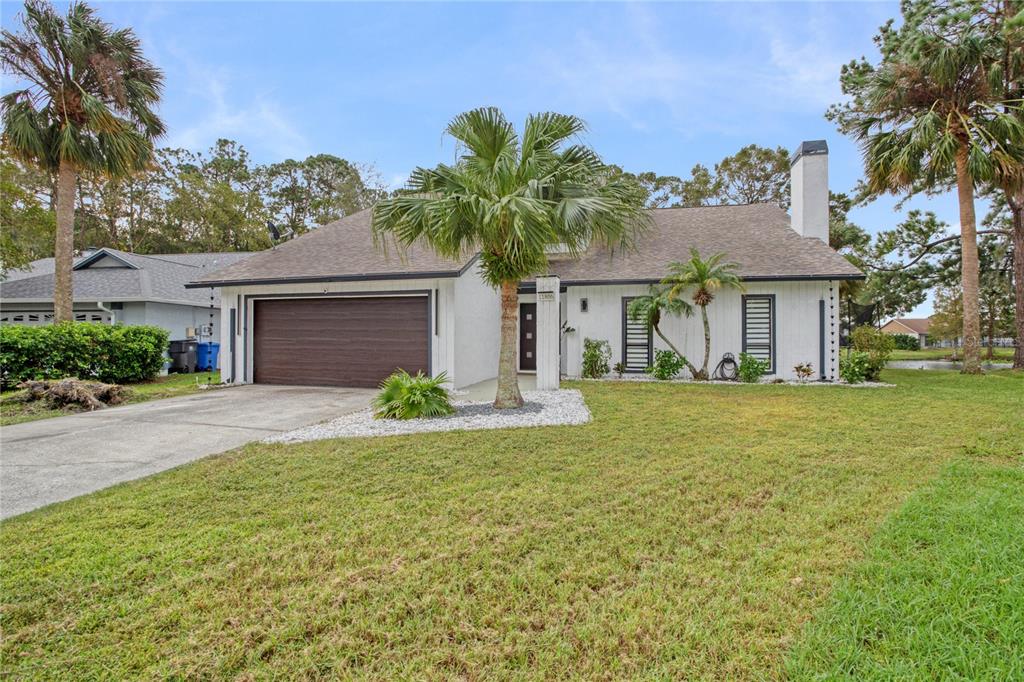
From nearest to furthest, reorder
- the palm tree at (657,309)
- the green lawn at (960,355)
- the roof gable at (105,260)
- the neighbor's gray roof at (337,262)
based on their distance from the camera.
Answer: the neighbor's gray roof at (337,262) → the palm tree at (657,309) → the roof gable at (105,260) → the green lawn at (960,355)

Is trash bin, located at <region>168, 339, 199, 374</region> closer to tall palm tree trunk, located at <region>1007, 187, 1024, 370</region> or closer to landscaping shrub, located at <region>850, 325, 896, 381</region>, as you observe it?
landscaping shrub, located at <region>850, 325, 896, 381</region>

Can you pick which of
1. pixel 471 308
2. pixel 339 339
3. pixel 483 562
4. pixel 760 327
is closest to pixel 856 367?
→ pixel 760 327

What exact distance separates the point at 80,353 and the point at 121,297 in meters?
4.89

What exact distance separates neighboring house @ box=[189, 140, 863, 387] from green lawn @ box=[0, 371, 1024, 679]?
5.47 metres

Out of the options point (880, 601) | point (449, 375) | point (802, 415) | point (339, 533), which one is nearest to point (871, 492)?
point (880, 601)

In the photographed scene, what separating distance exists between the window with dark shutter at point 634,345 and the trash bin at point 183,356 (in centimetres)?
1300

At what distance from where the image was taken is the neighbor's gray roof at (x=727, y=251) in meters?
10.9

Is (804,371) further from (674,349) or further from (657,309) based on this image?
(657,309)

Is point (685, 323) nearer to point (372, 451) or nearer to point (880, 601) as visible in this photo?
point (372, 451)

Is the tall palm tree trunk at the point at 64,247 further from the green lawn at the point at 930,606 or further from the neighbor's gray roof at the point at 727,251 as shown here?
the green lawn at the point at 930,606

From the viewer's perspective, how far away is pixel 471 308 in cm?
1132

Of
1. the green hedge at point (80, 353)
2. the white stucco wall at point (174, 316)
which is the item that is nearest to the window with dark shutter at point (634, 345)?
the green hedge at point (80, 353)

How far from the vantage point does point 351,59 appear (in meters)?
10.7

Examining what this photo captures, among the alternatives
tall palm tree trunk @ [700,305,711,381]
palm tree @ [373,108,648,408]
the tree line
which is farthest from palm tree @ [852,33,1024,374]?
the tree line
